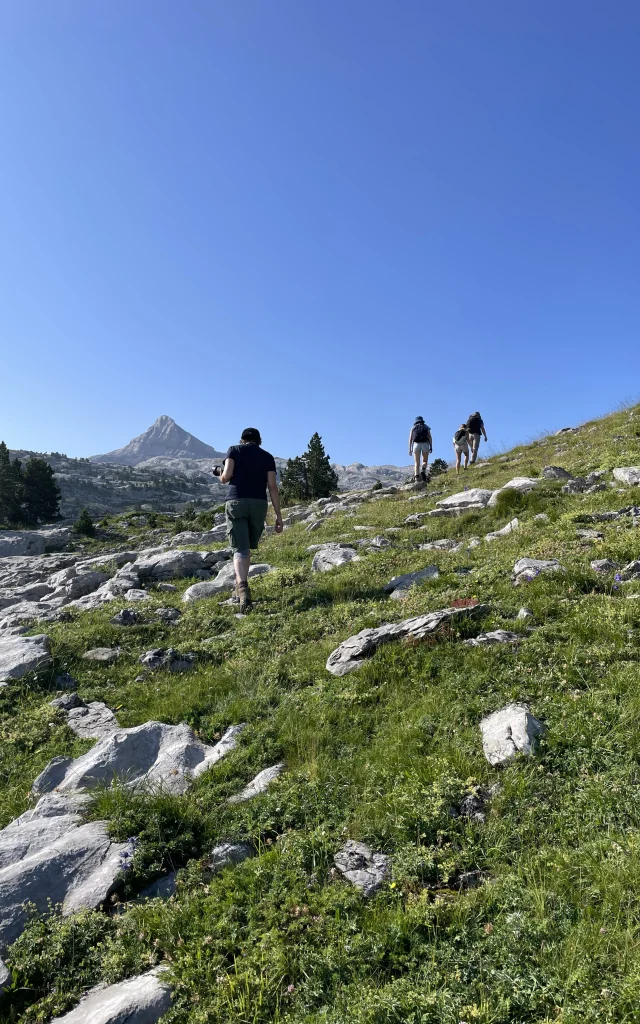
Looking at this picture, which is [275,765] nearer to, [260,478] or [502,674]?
[502,674]

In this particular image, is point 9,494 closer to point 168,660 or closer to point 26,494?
point 26,494

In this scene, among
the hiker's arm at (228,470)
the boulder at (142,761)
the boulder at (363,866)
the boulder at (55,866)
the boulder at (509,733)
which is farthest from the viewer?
the hiker's arm at (228,470)

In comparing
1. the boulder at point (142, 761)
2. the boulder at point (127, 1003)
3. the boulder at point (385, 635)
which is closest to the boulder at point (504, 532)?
→ the boulder at point (385, 635)

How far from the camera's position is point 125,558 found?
725 inches

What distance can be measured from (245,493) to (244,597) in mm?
2110

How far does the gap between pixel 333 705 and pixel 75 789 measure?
9.40ft

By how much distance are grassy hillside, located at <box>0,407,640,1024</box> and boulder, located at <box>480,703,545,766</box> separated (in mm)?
89

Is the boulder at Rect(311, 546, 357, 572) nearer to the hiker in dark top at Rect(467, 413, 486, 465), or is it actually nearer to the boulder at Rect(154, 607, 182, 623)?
the boulder at Rect(154, 607, 182, 623)

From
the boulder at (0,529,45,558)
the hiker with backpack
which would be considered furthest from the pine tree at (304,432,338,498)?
the boulder at (0,529,45,558)

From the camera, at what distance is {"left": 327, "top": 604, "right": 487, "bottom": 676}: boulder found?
6.63 m

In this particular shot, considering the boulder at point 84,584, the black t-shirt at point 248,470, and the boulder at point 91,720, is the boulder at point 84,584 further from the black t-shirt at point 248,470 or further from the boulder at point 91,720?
the boulder at point 91,720

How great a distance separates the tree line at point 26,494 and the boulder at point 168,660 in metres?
52.1

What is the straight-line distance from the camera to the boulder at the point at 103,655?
850cm

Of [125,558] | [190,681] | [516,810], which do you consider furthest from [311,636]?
[125,558]
